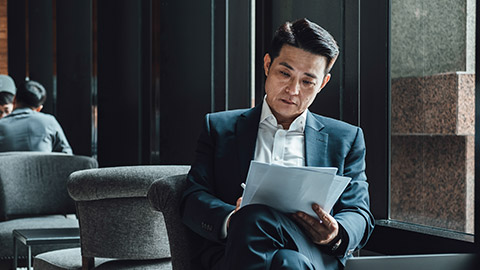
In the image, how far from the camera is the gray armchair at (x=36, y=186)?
4.20 metres

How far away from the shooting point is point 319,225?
79.7 inches

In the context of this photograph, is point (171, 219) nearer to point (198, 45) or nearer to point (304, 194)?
point (304, 194)

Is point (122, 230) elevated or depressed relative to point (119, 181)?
depressed

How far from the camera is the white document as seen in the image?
1927 mm

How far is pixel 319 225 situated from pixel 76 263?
134 centimetres

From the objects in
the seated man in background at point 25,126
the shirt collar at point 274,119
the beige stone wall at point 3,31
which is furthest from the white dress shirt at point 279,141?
the beige stone wall at point 3,31

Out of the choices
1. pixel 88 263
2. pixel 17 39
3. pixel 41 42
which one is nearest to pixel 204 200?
pixel 88 263

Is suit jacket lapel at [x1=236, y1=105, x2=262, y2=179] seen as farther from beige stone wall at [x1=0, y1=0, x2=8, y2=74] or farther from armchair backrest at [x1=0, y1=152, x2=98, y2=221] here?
beige stone wall at [x1=0, y1=0, x2=8, y2=74]

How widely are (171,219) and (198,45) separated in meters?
2.42

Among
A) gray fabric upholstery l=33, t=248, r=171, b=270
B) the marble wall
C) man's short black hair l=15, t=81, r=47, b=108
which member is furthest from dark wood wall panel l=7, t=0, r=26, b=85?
the marble wall

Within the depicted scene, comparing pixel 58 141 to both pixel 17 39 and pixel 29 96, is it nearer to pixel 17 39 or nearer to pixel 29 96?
pixel 29 96

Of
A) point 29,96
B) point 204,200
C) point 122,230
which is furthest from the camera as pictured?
point 29,96

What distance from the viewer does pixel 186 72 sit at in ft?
15.4

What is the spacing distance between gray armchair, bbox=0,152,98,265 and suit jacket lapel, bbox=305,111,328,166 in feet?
6.97
